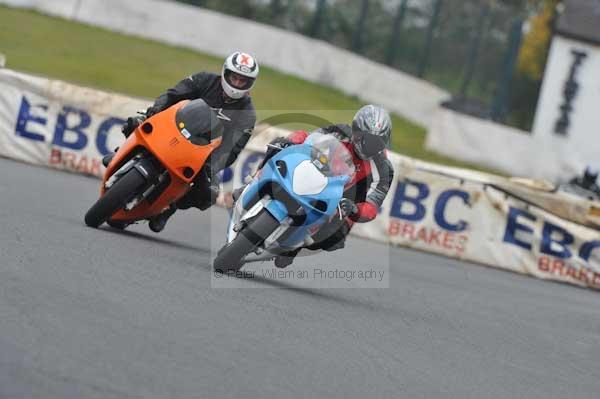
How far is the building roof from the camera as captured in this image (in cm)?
3162

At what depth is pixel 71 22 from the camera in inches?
1371

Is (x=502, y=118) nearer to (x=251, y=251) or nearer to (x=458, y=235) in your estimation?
(x=458, y=235)

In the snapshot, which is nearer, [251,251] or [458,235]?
[251,251]

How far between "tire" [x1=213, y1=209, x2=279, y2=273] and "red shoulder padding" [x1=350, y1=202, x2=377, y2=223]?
82 cm

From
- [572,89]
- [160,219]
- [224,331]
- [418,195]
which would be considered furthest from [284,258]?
[572,89]

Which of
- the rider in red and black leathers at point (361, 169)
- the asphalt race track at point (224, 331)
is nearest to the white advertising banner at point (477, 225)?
the asphalt race track at point (224, 331)

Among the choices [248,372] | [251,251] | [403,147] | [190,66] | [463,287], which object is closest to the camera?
[248,372]

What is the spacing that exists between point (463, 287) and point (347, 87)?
21475mm

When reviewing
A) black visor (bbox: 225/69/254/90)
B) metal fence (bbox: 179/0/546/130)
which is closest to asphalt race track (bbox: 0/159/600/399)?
black visor (bbox: 225/69/254/90)

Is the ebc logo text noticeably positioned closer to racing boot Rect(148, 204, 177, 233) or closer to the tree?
racing boot Rect(148, 204, 177, 233)

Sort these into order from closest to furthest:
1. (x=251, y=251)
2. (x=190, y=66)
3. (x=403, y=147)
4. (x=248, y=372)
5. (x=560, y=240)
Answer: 1. (x=248, y=372)
2. (x=251, y=251)
3. (x=560, y=240)
4. (x=403, y=147)
5. (x=190, y=66)

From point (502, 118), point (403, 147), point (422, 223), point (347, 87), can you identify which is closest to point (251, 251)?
point (422, 223)

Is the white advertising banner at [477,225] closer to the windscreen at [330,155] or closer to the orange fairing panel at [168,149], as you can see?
the orange fairing panel at [168,149]

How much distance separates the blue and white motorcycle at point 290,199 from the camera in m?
8.93
